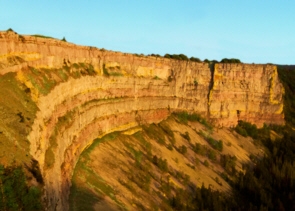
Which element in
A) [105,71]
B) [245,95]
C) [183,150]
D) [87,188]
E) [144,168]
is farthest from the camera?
[245,95]

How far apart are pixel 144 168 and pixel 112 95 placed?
26.8 feet

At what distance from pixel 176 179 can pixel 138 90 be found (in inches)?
431

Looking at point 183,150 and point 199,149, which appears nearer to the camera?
point 183,150

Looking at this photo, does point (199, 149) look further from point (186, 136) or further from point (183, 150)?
point (183, 150)

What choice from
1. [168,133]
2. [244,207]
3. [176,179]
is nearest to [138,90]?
[168,133]

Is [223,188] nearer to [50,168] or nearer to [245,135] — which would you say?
[245,135]

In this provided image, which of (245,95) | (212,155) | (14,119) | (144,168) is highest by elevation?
(14,119)

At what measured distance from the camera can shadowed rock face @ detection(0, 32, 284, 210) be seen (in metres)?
13.4

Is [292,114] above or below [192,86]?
below

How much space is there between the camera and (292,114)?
1934 inches

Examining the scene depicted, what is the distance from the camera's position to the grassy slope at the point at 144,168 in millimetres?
16562

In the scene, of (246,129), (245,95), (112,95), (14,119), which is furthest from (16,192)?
(245,95)

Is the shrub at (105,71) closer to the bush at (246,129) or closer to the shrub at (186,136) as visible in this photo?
the shrub at (186,136)

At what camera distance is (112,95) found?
26.4 metres
